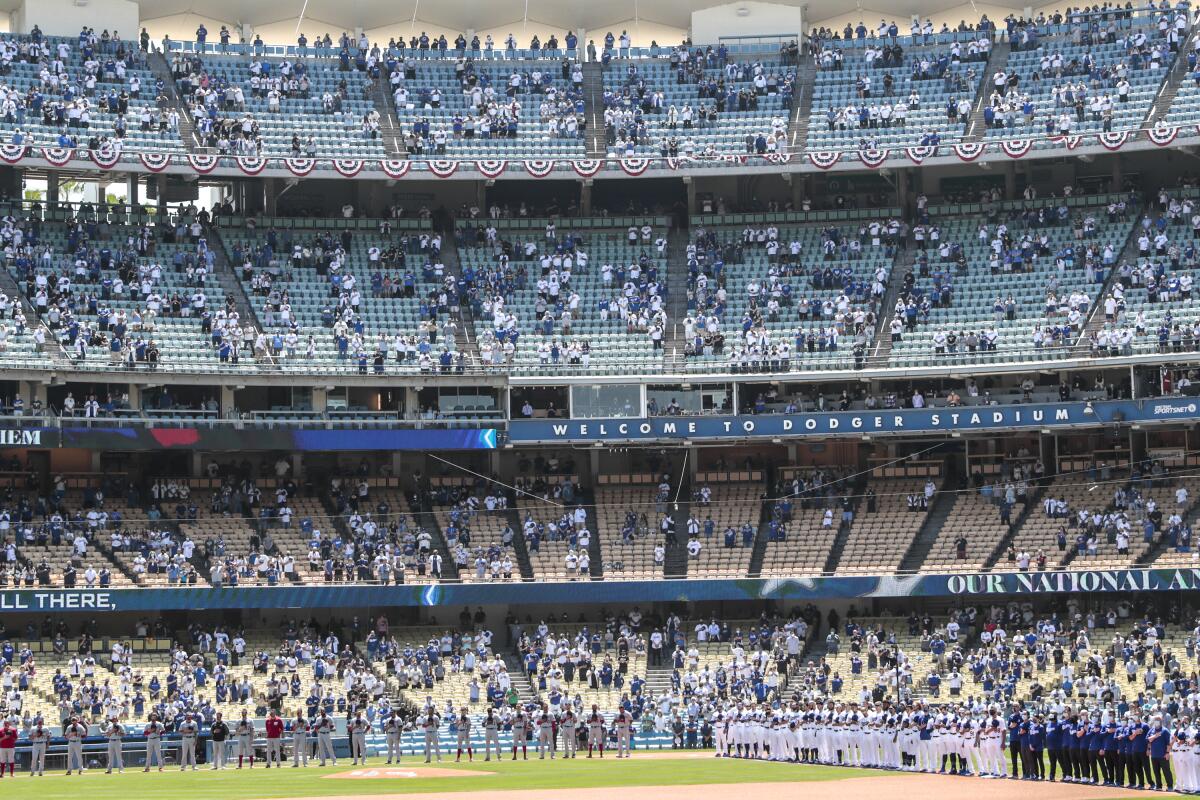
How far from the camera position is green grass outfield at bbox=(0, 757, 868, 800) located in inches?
1484

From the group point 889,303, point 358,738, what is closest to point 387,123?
point 889,303

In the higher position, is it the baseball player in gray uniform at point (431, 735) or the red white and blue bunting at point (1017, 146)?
the red white and blue bunting at point (1017, 146)

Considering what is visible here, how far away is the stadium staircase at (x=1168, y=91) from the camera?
67.5 metres

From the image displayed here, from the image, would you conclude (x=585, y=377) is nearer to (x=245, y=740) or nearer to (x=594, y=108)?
(x=594, y=108)

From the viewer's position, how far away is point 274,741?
47.2 meters

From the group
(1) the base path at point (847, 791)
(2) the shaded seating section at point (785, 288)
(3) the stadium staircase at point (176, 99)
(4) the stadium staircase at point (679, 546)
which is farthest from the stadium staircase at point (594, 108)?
(1) the base path at point (847, 791)

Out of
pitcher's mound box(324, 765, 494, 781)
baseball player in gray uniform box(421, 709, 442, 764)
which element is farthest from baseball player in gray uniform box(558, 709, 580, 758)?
pitcher's mound box(324, 765, 494, 781)

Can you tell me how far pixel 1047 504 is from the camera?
6138 centimetres

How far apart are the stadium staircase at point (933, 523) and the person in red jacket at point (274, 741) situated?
71.0 feet

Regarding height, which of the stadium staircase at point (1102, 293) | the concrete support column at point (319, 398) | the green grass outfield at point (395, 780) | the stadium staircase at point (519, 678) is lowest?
the green grass outfield at point (395, 780)

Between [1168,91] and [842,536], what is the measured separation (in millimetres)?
20652

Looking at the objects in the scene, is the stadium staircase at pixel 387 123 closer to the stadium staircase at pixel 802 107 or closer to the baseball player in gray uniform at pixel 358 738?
the stadium staircase at pixel 802 107

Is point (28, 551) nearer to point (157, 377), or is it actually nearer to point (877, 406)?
point (157, 377)

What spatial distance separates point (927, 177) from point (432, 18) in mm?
20906
